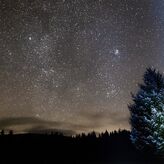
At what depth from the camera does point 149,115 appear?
3073 cm

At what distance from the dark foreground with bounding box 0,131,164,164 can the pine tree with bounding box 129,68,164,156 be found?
42.5 feet

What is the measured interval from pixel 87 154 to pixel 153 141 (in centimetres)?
5240

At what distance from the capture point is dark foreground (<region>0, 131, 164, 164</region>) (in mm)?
59719

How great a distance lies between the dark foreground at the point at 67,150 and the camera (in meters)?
59.7

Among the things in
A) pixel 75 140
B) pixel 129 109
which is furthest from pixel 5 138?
pixel 129 109

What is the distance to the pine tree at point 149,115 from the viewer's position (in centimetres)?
2920

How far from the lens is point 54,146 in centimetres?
8469

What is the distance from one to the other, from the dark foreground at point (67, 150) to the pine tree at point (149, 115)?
12945mm

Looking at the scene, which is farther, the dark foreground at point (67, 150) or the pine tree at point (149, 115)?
the dark foreground at point (67, 150)

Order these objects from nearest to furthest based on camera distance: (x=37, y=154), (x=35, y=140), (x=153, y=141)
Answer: (x=153, y=141), (x=37, y=154), (x=35, y=140)

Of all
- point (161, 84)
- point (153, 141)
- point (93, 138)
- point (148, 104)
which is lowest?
point (153, 141)

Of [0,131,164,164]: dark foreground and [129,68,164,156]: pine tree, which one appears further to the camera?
[0,131,164,164]: dark foreground

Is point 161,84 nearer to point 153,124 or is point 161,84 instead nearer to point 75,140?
point 153,124

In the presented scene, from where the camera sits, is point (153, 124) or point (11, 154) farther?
point (11, 154)
